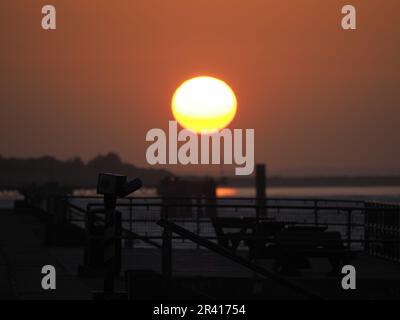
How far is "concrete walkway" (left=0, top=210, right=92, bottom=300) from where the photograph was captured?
49.5 ft

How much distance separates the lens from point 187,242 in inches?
1131

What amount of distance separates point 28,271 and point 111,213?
491 centimetres

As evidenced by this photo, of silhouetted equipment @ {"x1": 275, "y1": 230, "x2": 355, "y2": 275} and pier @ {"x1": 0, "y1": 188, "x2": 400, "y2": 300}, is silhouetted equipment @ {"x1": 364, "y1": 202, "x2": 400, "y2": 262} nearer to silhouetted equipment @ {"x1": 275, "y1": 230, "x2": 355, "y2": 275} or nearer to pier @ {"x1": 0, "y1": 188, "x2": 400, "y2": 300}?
pier @ {"x1": 0, "y1": 188, "x2": 400, "y2": 300}

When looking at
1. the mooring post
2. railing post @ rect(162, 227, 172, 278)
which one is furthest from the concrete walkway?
railing post @ rect(162, 227, 172, 278)

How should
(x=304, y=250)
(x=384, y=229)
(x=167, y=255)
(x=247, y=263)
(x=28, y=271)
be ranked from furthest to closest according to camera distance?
1. (x=384, y=229)
2. (x=28, y=271)
3. (x=304, y=250)
4. (x=167, y=255)
5. (x=247, y=263)

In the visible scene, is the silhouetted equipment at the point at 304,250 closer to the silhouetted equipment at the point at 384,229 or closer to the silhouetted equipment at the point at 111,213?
the silhouetted equipment at the point at 384,229

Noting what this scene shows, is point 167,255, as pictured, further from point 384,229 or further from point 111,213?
point 384,229

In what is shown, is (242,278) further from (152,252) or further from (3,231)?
(3,231)

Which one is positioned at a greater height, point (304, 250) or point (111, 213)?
point (111, 213)

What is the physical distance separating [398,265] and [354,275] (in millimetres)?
3075

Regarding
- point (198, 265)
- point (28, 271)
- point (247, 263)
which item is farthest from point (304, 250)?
point (247, 263)

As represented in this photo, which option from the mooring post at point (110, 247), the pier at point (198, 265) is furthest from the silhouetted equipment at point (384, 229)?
the mooring post at point (110, 247)

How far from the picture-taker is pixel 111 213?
14.1 meters
